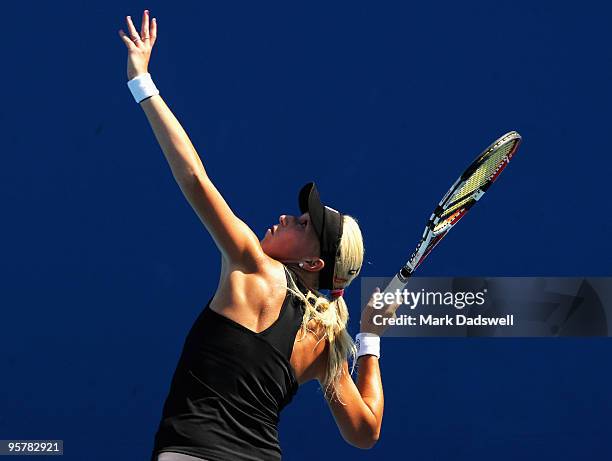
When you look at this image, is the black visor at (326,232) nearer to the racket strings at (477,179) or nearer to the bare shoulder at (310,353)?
the bare shoulder at (310,353)

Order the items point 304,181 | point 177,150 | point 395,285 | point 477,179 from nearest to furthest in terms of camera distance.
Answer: point 177,150 < point 395,285 < point 477,179 < point 304,181

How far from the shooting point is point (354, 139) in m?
4.91

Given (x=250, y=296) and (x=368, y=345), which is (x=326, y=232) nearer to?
(x=250, y=296)

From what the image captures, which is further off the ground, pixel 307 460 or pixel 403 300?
pixel 403 300

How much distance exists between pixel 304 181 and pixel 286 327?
2.27 meters

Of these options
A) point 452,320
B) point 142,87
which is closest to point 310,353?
point 142,87

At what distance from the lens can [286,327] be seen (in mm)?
2668

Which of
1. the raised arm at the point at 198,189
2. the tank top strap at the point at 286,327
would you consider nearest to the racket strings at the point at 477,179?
the tank top strap at the point at 286,327

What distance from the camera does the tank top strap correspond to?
8.64 ft

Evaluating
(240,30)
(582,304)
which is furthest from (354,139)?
(582,304)

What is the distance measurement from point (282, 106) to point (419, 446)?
154cm

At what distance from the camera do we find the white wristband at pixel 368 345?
123 inches

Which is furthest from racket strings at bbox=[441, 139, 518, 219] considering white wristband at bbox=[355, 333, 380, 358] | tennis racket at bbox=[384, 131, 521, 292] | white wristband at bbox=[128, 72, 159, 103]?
white wristband at bbox=[128, 72, 159, 103]

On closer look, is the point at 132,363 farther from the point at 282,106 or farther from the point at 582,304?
the point at 582,304
